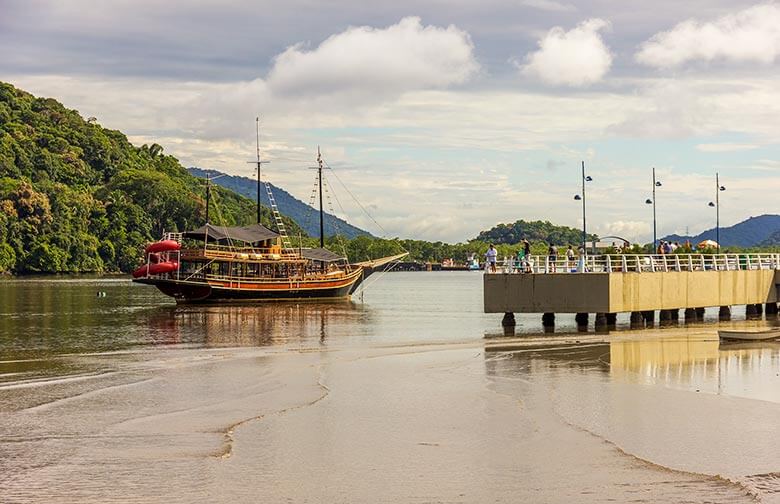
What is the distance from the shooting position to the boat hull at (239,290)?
268 feet

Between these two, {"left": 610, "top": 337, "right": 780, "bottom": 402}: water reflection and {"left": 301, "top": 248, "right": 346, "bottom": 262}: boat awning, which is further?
{"left": 301, "top": 248, "right": 346, "bottom": 262}: boat awning

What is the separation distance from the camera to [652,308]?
1940 inches

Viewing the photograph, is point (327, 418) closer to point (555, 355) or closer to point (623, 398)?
point (623, 398)

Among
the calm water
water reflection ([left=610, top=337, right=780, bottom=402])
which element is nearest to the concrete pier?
the calm water

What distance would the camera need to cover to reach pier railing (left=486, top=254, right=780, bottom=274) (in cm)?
4706

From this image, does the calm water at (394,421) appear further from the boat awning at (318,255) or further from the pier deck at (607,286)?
the boat awning at (318,255)

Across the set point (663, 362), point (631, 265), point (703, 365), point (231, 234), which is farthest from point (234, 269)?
point (703, 365)

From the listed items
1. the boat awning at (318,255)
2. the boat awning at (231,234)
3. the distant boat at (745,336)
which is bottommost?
the distant boat at (745,336)

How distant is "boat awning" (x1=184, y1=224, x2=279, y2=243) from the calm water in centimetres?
4080

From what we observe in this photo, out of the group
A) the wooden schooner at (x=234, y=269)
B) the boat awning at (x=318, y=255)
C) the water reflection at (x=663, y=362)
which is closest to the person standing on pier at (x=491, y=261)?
the water reflection at (x=663, y=362)

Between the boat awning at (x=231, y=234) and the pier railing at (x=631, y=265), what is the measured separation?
37.0m

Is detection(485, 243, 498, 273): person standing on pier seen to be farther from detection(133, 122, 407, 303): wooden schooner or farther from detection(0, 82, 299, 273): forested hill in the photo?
detection(0, 82, 299, 273): forested hill

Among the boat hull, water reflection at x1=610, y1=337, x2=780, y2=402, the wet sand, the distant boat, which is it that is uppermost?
the boat hull

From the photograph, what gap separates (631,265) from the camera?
52000 millimetres
